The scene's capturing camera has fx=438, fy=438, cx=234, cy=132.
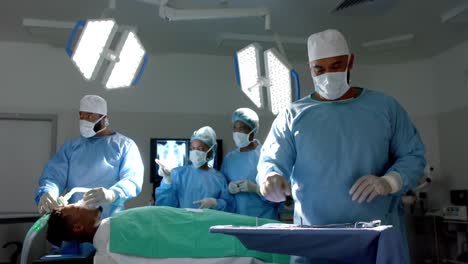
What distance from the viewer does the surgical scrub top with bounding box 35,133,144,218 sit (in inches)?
98.0

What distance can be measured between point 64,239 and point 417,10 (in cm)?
335

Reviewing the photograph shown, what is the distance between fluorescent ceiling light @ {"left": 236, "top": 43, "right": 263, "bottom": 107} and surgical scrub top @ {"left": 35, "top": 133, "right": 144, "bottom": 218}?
790 millimetres

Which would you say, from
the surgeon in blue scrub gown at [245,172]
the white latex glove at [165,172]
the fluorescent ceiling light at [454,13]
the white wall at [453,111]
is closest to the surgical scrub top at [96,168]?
the white latex glove at [165,172]

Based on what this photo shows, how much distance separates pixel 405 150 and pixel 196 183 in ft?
5.76

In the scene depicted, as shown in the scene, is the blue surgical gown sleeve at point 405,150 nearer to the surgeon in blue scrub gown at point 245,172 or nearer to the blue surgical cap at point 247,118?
the surgeon in blue scrub gown at point 245,172

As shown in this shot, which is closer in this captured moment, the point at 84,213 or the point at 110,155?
the point at 84,213

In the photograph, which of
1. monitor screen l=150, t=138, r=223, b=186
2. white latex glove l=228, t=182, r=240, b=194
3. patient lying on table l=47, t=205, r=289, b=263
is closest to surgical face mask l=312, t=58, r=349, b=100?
patient lying on table l=47, t=205, r=289, b=263

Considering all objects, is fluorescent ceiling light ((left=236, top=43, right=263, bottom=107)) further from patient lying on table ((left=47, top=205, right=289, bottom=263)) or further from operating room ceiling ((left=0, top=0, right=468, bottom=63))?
operating room ceiling ((left=0, top=0, right=468, bottom=63))

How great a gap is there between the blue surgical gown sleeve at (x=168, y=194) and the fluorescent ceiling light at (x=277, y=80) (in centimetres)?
88

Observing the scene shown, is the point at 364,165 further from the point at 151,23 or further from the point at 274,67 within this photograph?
the point at 151,23

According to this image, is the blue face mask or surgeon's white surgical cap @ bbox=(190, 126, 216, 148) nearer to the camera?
the blue face mask

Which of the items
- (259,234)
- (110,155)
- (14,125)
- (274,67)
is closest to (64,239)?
(110,155)

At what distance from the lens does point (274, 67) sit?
260cm

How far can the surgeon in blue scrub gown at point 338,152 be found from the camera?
137cm
